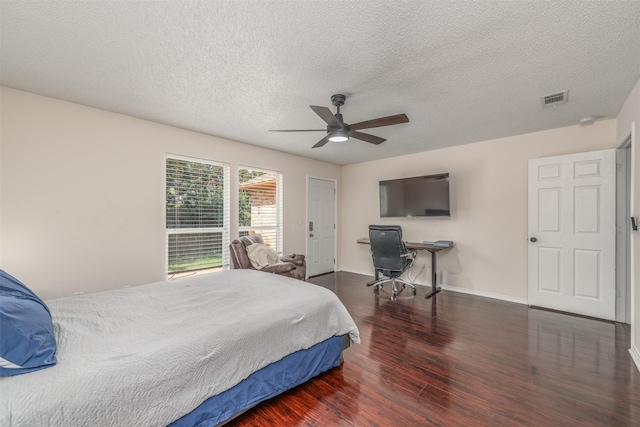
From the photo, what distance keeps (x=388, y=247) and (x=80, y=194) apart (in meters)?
4.08

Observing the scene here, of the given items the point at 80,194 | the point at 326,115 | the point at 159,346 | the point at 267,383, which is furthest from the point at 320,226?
the point at 159,346

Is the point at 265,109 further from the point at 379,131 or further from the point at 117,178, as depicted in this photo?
the point at 117,178

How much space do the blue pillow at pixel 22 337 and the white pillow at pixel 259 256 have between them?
2.51 meters

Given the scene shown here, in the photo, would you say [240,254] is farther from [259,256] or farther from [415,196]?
[415,196]

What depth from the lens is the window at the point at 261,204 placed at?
4.48 meters

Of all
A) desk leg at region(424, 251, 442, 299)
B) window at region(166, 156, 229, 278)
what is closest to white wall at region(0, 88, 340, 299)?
window at region(166, 156, 229, 278)

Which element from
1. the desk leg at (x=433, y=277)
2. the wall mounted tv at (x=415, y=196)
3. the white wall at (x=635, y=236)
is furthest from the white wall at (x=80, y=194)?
the white wall at (x=635, y=236)

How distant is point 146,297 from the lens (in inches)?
83.0

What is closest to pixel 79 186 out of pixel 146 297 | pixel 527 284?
pixel 146 297

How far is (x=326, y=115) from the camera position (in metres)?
2.41

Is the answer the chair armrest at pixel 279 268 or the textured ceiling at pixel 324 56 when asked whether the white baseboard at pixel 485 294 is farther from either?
the chair armrest at pixel 279 268

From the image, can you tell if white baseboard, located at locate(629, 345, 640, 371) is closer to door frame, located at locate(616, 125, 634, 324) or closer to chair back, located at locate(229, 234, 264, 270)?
door frame, located at locate(616, 125, 634, 324)

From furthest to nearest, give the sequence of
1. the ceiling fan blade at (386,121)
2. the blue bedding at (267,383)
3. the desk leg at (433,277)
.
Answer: the desk leg at (433,277) → the ceiling fan blade at (386,121) → the blue bedding at (267,383)

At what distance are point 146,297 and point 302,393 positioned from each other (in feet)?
4.71
